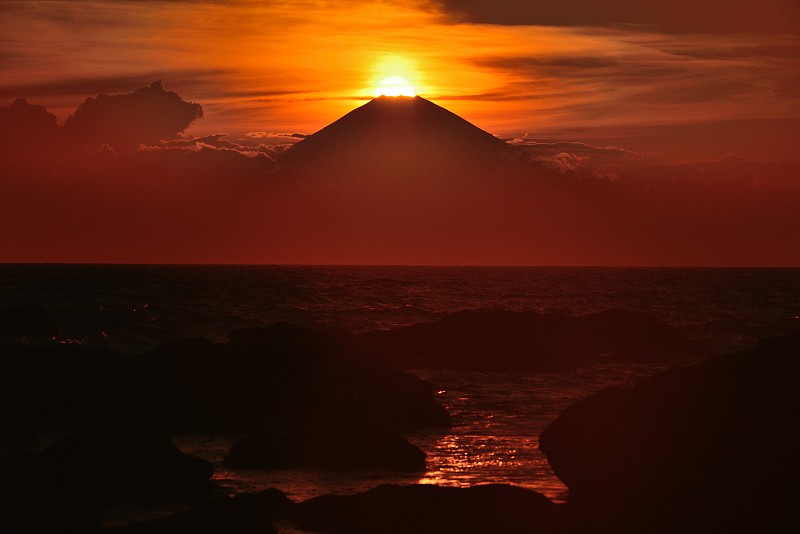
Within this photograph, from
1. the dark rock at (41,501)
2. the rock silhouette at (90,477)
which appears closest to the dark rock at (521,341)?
the rock silhouette at (90,477)

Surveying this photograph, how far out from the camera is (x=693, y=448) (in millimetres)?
20359

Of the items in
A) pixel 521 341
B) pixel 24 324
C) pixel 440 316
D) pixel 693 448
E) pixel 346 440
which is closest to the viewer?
pixel 693 448

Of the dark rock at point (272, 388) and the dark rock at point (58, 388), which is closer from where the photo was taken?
the dark rock at point (58, 388)

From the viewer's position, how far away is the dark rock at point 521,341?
43906mm

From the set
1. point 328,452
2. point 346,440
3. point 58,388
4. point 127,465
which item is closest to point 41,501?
point 127,465

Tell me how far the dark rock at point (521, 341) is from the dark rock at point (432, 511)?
22.3m

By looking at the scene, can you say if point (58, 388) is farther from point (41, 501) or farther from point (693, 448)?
point (693, 448)

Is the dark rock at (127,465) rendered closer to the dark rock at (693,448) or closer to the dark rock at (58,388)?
the dark rock at (58,388)

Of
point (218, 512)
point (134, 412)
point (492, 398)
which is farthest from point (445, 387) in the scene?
point (218, 512)

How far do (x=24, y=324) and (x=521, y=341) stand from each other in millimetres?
22706

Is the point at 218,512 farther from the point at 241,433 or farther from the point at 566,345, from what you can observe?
the point at 566,345

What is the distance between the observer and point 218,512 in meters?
17.3

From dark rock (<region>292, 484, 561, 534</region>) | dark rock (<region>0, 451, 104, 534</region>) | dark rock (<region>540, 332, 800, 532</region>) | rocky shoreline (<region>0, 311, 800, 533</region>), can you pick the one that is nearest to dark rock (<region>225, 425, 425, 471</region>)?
rocky shoreline (<region>0, 311, 800, 533</region>)

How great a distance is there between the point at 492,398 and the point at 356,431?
11379 mm
